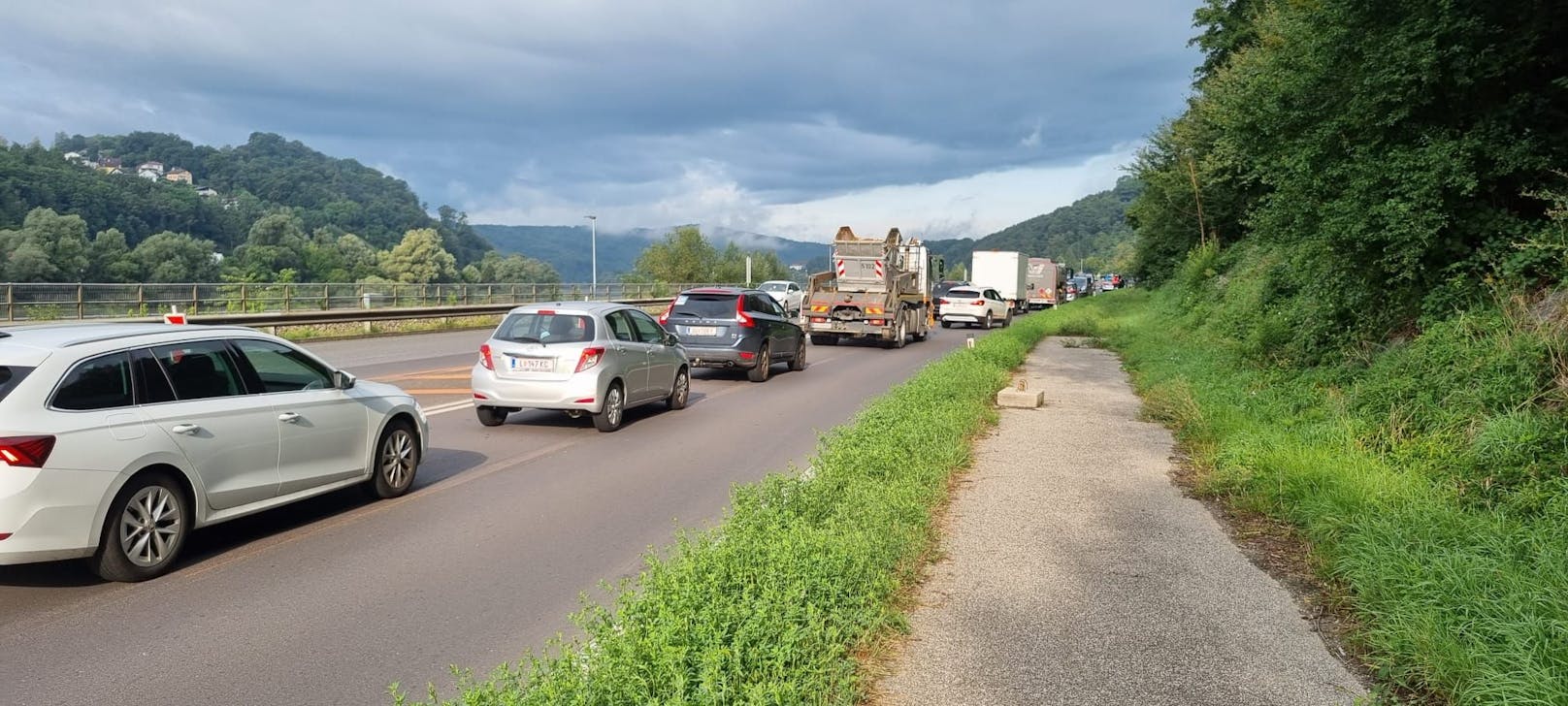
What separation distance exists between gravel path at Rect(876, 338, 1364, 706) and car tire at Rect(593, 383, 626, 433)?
466cm

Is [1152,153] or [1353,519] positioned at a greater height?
[1152,153]

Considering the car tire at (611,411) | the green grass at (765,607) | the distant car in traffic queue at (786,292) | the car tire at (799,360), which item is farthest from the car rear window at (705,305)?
the distant car in traffic queue at (786,292)

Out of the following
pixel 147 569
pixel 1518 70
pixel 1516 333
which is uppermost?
pixel 1518 70

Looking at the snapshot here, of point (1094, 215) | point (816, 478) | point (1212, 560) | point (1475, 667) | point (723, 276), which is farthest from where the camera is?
point (1094, 215)

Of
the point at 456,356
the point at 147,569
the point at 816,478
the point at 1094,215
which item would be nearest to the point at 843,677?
the point at 816,478

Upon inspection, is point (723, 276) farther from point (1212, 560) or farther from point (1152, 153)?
point (1212, 560)

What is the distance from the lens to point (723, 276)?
92562 mm

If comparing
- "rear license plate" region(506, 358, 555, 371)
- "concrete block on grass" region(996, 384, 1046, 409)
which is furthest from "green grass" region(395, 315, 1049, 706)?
"concrete block on grass" region(996, 384, 1046, 409)

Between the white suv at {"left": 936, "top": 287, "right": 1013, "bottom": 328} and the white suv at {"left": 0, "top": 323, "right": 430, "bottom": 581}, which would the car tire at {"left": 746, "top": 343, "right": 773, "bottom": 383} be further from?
the white suv at {"left": 936, "top": 287, "right": 1013, "bottom": 328}

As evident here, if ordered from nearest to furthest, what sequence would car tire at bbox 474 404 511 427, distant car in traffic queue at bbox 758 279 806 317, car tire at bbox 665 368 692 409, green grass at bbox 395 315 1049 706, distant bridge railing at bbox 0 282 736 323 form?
1. green grass at bbox 395 315 1049 706
2. car tire at bbox 474 404 511 427
3. car tire at bbox 665 368 692 409
4. distant bridge railing at bbox 0 282 736 323
5. distant car in traffic queue at bbox 758 279 806 317

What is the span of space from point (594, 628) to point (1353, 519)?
184 inches

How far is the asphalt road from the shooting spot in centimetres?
405

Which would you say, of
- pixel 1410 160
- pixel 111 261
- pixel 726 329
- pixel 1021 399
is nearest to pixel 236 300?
pixel 111 261

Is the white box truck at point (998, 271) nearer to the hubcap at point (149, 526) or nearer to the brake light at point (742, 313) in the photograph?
the brake light at point (742, 313)
